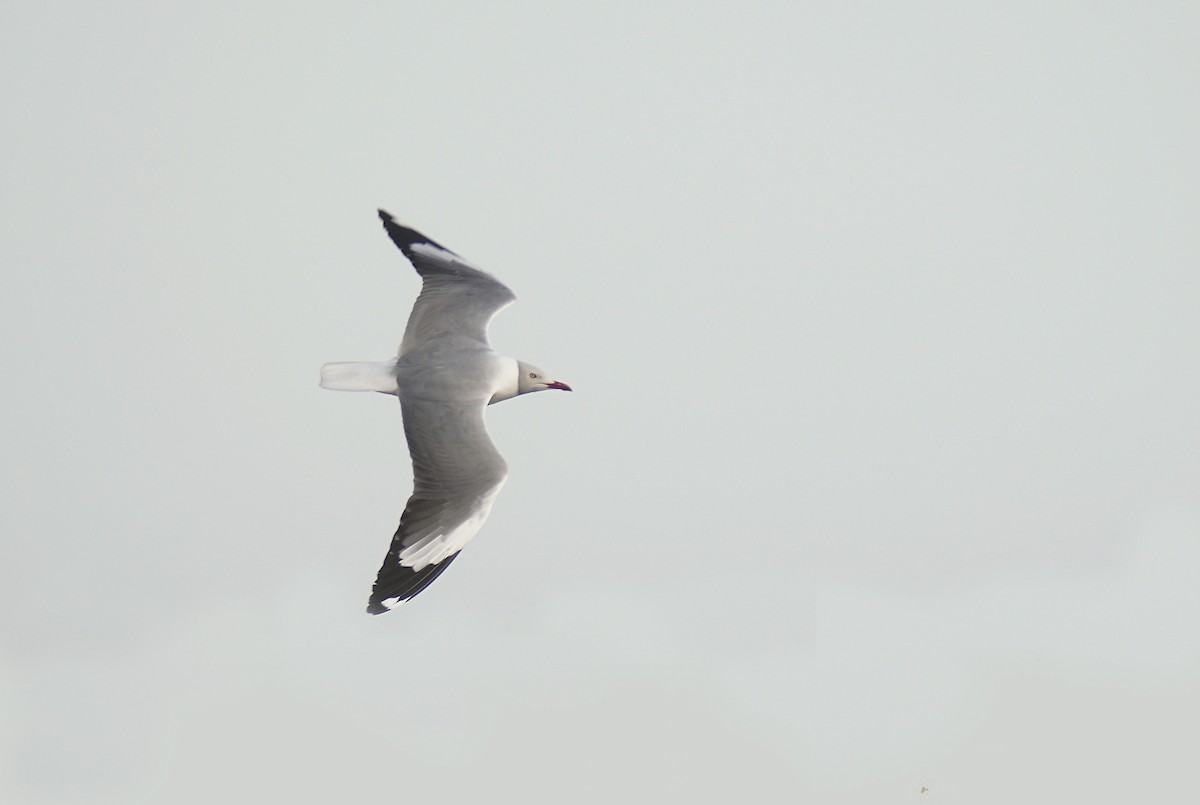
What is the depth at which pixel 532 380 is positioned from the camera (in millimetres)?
8555

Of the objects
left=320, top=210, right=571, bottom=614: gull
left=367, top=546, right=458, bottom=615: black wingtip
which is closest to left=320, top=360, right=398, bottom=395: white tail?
left=320, top=210, right=571, bottom=614: gull

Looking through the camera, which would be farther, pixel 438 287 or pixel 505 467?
pixel 438 287

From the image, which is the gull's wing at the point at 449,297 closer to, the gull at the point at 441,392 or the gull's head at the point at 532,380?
the gull at the point at 441,392

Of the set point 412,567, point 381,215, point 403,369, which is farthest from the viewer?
point 381,215

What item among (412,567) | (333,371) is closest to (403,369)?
(333,371)

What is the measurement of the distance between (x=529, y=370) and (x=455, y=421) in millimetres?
789

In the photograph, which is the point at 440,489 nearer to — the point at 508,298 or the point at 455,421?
the point at 455,421

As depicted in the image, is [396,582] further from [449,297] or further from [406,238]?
[406,238]

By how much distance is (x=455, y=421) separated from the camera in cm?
787

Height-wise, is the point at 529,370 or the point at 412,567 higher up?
the point at 529,370

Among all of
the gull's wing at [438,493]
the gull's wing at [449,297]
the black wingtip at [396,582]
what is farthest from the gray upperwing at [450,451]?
the gull's wing at [449,297]

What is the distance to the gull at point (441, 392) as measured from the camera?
7629mm

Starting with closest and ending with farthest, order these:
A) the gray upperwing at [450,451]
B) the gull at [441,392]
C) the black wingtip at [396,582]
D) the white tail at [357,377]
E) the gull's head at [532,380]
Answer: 1. the black wingtip at [396,582]
2. the gull at [441,392]
3. the gray upperwing at [450,451]
4. the white tail at [357,377]
5. the gull's head at [532,380]

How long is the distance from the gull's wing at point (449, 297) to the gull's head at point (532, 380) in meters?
0.27
